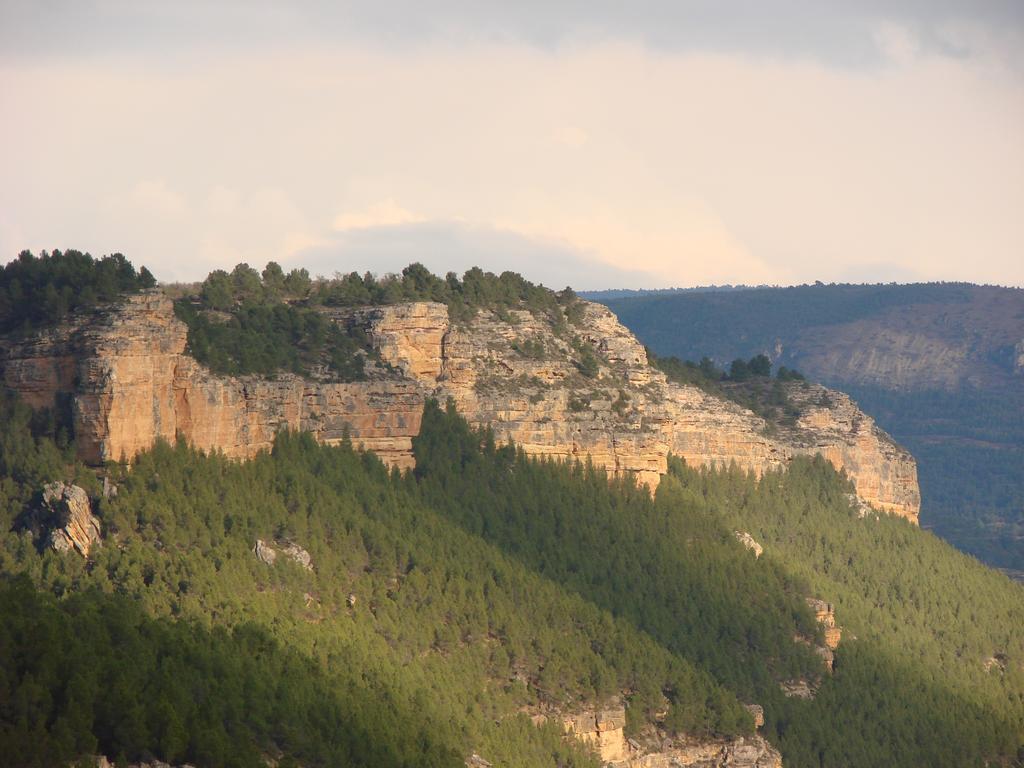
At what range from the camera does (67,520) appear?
13038cm

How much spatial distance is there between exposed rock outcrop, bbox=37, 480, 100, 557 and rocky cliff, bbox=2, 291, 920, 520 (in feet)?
13.4

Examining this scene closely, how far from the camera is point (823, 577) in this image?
18162cm

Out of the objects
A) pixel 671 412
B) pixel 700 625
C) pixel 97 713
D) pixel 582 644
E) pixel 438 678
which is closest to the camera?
pixel 97 713

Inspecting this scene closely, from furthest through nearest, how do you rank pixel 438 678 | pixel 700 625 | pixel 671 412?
pixel 671 412, pixel 700 625, pixel 438 678

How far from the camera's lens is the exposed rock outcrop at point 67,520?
5118 inches

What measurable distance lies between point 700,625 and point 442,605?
20.5m

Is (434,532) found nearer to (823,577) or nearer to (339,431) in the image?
(339,431)

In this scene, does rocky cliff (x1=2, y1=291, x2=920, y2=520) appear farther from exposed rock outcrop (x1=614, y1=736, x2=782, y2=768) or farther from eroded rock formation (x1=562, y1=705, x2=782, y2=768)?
exposed rock outcrop (x1=614, y1=736, x2=782, y2=768)

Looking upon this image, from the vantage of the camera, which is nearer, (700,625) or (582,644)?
(582,644)

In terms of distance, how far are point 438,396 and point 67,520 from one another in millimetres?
35377

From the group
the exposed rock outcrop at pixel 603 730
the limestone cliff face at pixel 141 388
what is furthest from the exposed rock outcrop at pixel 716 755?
the limestone cliff face at pixel 141 388

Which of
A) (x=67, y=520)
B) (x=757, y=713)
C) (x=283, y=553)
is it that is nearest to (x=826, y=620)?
(x=757, y=713)

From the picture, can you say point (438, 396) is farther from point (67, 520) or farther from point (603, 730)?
point (67, 520)

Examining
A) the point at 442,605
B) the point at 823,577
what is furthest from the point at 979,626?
the point at 442,605
